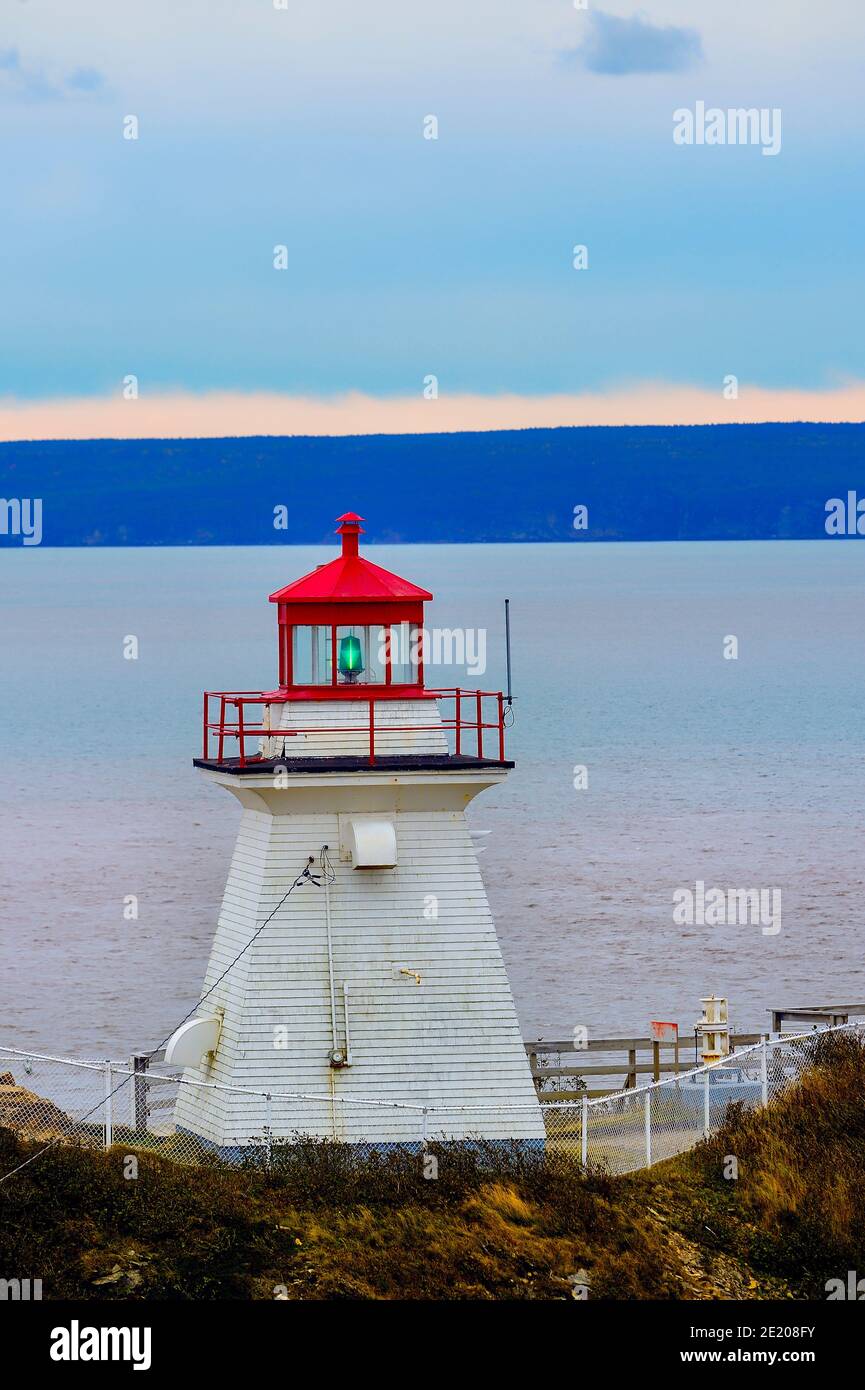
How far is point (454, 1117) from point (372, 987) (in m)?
1.23

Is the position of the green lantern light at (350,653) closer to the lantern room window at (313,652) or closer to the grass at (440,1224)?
the lantern room window at (313,652)

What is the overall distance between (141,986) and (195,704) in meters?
59.0

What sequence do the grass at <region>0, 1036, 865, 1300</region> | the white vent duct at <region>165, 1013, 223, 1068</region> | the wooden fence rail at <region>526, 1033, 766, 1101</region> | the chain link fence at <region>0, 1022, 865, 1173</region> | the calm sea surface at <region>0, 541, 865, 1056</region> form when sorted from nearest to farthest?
the grass at <region>0, 1036, 865, 1300</region> → the chain link fence at <region>0, 1022, 865, 1173</region> → the white vent duct at <region>165, 1013, 223, 1068</region> → the wooden fence rail at <region>526, 1033, 766, 1101</region> → the calm sea surface at <region>0, 541, 865, 1056</region>

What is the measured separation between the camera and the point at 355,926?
62.2ft

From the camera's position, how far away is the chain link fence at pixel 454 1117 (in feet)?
60.5

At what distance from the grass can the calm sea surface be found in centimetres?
1659

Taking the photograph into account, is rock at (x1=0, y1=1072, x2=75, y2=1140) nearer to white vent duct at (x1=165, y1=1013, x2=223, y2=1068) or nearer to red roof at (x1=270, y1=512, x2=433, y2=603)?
white vent duct at (x1=165, y1=1013, x2=223, y2=1068)

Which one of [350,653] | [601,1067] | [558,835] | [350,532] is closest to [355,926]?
[350,653]

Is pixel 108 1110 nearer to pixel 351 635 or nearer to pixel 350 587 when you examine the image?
pixel 351 635

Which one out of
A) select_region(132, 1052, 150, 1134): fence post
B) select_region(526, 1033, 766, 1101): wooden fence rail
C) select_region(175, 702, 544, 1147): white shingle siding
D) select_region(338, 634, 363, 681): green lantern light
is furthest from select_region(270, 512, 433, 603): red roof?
select_region(526, 1033, 766, 1101): wooden fence rail

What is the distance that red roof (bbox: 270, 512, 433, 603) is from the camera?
1939cm
